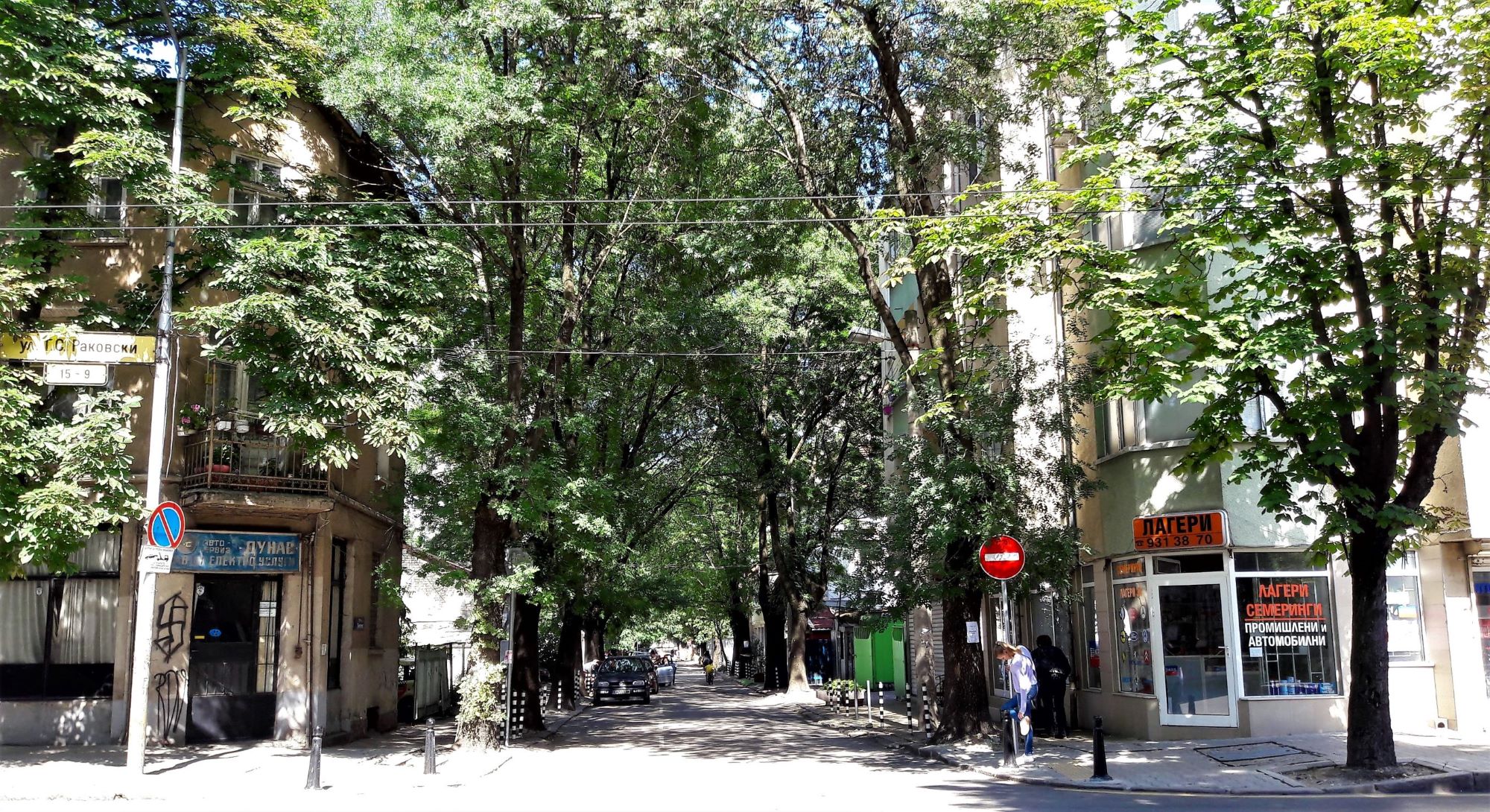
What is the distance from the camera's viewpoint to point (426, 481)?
840 inches

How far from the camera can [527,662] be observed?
990 inches

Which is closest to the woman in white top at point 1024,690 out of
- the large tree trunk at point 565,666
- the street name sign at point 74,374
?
the street name sign at point 74,374

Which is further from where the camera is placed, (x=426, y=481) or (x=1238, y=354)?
(x=426, y=481)

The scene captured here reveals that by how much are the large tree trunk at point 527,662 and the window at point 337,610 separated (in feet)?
11.9

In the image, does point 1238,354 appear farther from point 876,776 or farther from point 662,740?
point 662,740

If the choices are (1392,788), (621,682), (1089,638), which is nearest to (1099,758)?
(1392,788)

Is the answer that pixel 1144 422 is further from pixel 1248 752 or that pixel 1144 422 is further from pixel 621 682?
pixel 621 682

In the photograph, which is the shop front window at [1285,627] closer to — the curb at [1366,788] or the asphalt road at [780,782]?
the curb at [1366,788]

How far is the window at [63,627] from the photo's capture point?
1977 centimetres

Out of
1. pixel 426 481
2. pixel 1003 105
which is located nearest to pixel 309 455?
pixel 426 481

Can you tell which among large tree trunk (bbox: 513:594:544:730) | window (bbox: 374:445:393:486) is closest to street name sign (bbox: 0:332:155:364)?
large tree trunk (bbox: 513:594:544:730)

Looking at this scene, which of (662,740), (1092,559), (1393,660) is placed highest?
(1092,559)

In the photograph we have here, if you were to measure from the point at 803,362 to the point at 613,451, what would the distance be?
8342mm

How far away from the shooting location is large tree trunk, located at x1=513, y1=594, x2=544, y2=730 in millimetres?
24688
